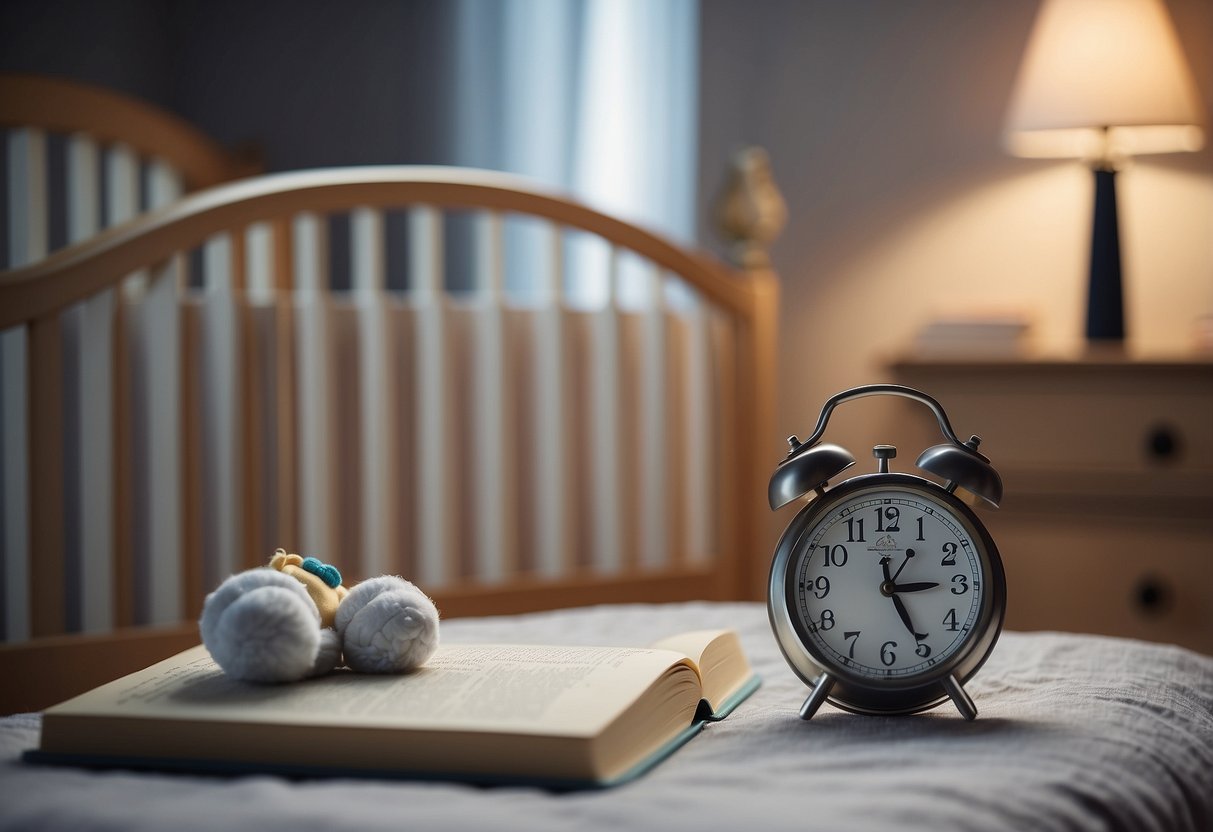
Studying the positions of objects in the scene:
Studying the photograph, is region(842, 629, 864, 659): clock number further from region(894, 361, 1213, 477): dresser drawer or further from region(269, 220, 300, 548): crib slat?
region(894, 361, 1213, 477): dresser drawer

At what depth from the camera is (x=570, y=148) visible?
2402 mm

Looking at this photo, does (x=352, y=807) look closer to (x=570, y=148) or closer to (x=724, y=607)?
(x=724, y=607)

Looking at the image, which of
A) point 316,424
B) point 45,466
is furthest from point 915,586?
point 316,424

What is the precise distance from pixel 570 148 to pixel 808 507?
1.81 metres

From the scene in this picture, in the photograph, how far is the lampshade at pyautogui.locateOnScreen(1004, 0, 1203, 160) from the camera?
6.00ft

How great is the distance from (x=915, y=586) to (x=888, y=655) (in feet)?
0.13

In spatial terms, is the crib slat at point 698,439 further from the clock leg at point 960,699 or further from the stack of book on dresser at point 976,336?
the clock leg at point 960,699

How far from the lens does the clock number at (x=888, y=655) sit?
659 millimetres

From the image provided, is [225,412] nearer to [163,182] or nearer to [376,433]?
[376,433]

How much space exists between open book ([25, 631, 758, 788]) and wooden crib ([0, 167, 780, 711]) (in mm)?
709

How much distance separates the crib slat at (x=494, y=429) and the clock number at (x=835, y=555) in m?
1.00

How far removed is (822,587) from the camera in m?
0.68

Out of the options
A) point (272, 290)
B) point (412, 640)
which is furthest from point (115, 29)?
point (412, 640)

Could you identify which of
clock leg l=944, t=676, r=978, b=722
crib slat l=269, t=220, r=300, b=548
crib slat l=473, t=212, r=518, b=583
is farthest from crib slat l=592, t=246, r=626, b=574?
clock leg l=944, t=676, r=978, b=722
